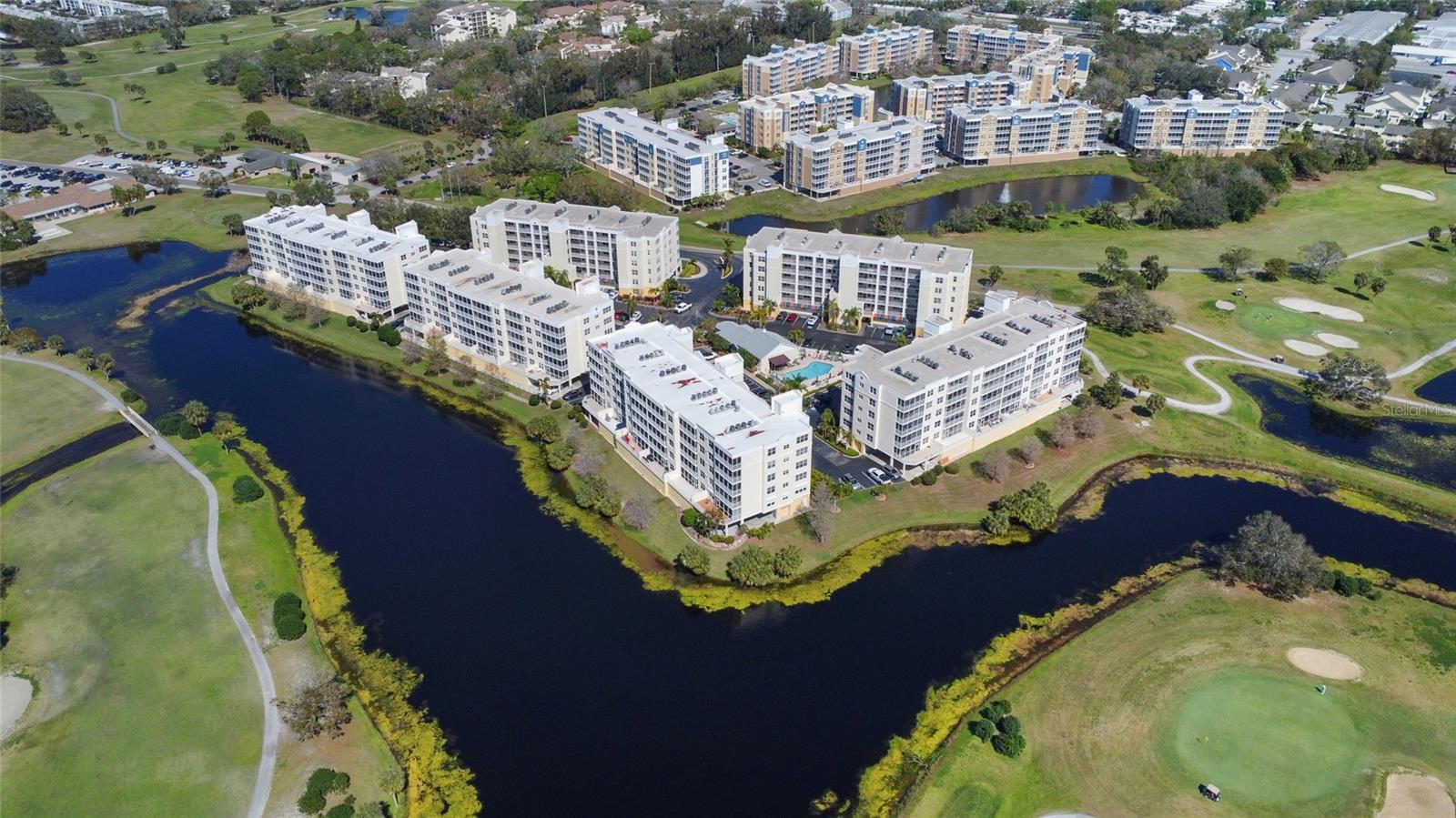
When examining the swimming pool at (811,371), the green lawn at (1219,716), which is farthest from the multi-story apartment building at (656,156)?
the green lawn at (1219,716)

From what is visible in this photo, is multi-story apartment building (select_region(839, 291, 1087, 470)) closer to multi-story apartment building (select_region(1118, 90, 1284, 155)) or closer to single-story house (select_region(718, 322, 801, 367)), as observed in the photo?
single-story house (select_region(718, 322, 801, 367))

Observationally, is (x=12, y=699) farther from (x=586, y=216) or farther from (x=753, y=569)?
(x=586, y=216)

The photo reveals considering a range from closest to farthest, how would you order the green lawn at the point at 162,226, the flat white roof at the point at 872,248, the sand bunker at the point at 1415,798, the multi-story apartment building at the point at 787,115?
the sand bunker at the point at 1415,798 < the flat white roof at the point at 872,248 < the green lawn at the point at 162,226 < the multi-story apartment building at the point at 787,115

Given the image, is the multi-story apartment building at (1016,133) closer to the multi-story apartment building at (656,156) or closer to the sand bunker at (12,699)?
the multi-story apartment building at (656,156)

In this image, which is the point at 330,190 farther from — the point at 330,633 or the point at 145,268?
the point at 330,633

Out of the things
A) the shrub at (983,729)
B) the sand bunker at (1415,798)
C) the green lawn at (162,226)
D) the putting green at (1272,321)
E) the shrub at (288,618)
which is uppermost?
the green lawn at (162,226)
